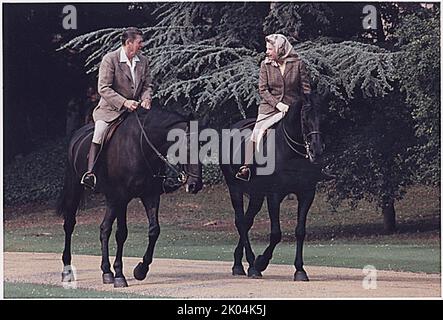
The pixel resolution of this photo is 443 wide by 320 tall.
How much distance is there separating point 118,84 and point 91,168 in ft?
3.25

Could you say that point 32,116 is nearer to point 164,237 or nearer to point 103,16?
point 103,16

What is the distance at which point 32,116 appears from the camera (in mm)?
19609

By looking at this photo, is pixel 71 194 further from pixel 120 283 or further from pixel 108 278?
pixel 120 283

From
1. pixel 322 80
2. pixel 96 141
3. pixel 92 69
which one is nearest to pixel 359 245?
pixel 322 80

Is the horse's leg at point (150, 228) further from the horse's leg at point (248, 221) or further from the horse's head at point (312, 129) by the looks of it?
the horse's head at point (312, 129)

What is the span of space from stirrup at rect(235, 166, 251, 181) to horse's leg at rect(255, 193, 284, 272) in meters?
0.34

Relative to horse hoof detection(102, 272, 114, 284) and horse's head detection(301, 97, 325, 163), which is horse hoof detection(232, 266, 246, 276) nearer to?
horse hoof detection(102, 272, 114, 284)

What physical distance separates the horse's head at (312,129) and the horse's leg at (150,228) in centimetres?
176

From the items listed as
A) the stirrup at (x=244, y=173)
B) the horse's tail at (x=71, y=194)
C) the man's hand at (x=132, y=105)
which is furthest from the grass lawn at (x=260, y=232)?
the man's hand at (x=132, y=105)

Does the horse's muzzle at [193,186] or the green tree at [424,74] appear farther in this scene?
the green tree at [424,74]

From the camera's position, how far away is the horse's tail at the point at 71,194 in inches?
618

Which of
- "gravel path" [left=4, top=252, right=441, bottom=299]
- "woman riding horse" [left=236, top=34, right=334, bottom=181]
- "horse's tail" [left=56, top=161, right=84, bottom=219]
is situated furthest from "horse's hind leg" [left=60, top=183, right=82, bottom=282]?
"woman riding horse" [left=236, top=34, right=334, bottom=181]

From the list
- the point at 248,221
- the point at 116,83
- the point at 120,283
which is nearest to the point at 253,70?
the point at 248,221

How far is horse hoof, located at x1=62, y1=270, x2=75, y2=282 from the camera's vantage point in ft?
50.0
